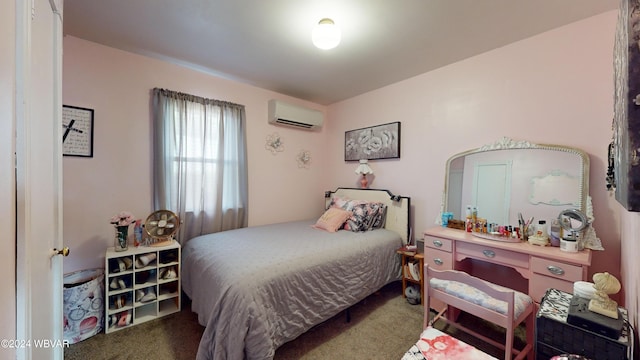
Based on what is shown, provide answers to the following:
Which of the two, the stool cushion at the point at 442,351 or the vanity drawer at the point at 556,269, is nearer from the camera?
the stool cushion at the point at 442,351

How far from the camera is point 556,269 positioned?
152cm

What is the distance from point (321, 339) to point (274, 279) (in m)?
0.74

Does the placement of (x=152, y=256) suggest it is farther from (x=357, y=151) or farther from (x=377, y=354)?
(x=357, y=151)

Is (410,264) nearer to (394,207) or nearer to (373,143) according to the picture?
(394,207)

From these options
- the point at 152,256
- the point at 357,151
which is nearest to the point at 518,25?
the point at 357,151

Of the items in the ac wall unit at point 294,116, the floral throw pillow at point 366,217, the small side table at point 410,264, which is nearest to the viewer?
the small side table at point 410,264

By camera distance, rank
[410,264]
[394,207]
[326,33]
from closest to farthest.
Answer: [326,33] → [410,264] → [394,207]

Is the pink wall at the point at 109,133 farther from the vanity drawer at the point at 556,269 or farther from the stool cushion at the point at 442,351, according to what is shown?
the vanity drawer at the point at 556,269

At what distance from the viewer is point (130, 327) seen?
6.37 ft

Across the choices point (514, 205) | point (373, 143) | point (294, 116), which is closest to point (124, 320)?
point (294, 116)

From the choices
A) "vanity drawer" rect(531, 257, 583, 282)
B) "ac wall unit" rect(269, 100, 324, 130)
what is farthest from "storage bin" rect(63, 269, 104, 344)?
"vanity drawer" rect(531, 257, 583, 282)

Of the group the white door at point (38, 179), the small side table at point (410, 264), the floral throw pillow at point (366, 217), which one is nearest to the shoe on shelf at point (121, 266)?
the white door at point (38, 179)

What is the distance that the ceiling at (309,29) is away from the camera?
5.32 feet

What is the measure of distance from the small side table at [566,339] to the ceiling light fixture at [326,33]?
2050 millimetres
